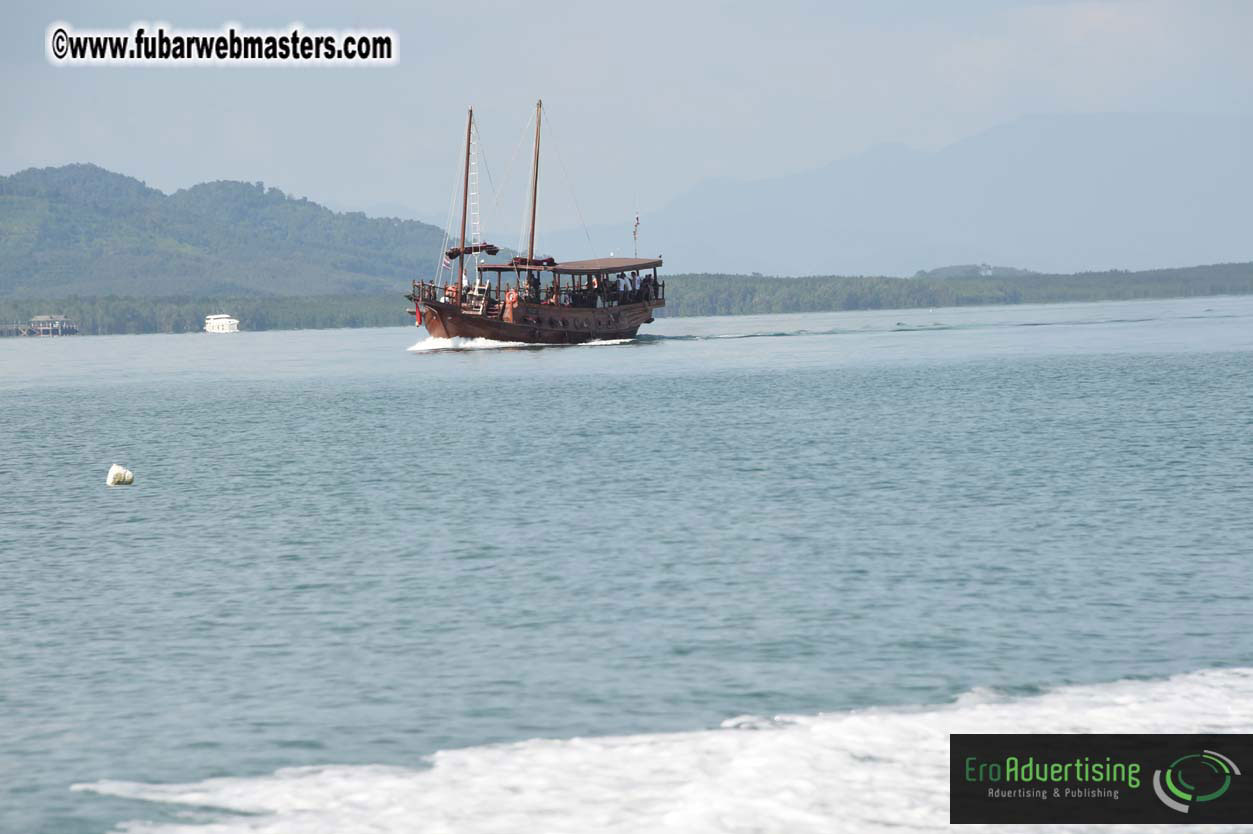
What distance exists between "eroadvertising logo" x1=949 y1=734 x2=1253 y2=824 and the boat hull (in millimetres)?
109955

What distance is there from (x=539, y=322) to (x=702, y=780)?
112332 mm

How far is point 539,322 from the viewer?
127750 mm

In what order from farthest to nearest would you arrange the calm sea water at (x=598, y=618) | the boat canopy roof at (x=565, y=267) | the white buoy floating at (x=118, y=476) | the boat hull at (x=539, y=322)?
the boat hull at (x=539, y=322) < the boat canopy roof at (x=565, y=267) < the white buoy floating at (x=118, y=476) < the calm sea water at (x=598, y=618)

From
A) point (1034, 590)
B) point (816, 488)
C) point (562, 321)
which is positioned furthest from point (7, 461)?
point (562, 321)

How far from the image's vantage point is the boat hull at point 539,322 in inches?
5005

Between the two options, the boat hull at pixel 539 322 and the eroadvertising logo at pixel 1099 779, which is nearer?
the eroadvertising logo at pixel 1099 779

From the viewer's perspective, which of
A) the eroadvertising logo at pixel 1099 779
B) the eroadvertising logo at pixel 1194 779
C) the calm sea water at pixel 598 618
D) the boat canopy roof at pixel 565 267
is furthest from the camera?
the boat canopy roof at pixel 565 267

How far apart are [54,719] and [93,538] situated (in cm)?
1559

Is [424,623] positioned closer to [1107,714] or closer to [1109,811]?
[1107,714]

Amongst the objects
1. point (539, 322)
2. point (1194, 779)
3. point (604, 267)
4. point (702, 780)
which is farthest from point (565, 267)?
point (1194, 779)

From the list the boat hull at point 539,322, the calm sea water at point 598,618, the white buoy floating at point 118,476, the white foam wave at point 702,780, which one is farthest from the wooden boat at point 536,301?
the white foam wave at point 702,780

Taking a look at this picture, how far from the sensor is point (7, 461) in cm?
5425

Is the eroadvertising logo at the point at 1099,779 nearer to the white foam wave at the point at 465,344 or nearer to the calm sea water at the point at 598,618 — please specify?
the calm sea water at the point at 598,618

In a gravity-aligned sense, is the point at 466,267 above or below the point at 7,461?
above
